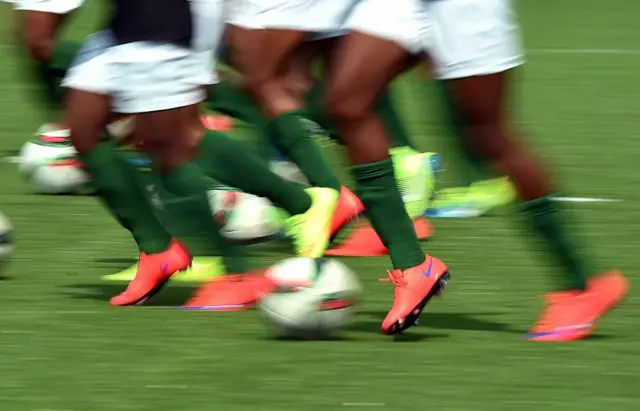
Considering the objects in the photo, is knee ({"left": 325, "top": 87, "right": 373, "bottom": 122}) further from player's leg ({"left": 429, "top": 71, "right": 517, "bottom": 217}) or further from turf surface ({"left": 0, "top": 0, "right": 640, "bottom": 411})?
player's leg ({"left": 429, "top": 71, "right": 517, "bottom": 217})

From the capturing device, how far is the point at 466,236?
7023 millimetres

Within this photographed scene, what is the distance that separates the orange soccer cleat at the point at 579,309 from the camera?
16.8 ft

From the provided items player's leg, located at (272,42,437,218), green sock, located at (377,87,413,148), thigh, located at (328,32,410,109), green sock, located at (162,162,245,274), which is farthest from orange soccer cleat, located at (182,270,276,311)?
green sock, located at (377,87,413,148)

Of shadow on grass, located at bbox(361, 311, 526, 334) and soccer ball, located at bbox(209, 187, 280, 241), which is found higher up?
shadow on grass, located at bbox(361, 311, 526, 334)

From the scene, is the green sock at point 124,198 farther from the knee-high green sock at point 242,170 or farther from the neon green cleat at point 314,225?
the neon green cleat at point 314,225

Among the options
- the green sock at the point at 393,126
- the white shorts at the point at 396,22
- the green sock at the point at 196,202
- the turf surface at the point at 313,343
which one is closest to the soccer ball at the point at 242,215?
the turf surface at the point at 313,343

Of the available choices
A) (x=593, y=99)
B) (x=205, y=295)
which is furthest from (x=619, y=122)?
(x=205, y=295)

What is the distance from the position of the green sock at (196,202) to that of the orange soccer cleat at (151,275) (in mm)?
159

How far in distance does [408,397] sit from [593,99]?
21.1 ft

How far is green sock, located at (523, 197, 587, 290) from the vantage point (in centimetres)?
506

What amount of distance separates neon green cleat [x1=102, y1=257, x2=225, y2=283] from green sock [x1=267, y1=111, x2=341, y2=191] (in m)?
0.52

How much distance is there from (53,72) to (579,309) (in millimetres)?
3662

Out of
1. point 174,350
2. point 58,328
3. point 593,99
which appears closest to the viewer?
point 174,350

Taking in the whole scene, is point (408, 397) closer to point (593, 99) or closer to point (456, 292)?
point (456, 292)
